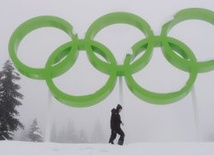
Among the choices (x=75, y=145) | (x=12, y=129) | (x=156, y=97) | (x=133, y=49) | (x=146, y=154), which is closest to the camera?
(x=146, y=154)

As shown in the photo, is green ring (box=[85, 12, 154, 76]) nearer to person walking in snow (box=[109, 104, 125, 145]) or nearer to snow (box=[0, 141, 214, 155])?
person walking in snow (box=[109, 104, 125, 145])

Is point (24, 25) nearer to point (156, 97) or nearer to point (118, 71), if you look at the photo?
point (118, 71)

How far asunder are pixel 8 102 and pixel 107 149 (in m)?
12.2

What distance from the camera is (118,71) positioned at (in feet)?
41.6

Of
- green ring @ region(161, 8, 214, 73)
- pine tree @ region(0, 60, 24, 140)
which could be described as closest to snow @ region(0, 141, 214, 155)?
green ring @ region(161, 8, 214, 73)

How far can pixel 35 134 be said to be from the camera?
2747 centimetres

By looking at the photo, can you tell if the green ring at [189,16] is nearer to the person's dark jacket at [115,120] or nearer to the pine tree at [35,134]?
the person's dark jacket at [115,120]

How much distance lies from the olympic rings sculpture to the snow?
6.51ft

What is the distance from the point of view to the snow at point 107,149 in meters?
9.95

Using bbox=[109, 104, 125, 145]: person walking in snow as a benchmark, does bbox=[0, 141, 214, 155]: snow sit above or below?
below

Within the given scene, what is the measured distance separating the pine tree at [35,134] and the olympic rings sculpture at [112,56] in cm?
1474

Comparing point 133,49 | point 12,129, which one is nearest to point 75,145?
point 133,49

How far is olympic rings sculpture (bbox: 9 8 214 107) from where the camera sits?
1239 centimetres

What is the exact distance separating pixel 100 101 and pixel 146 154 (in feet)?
11.3
